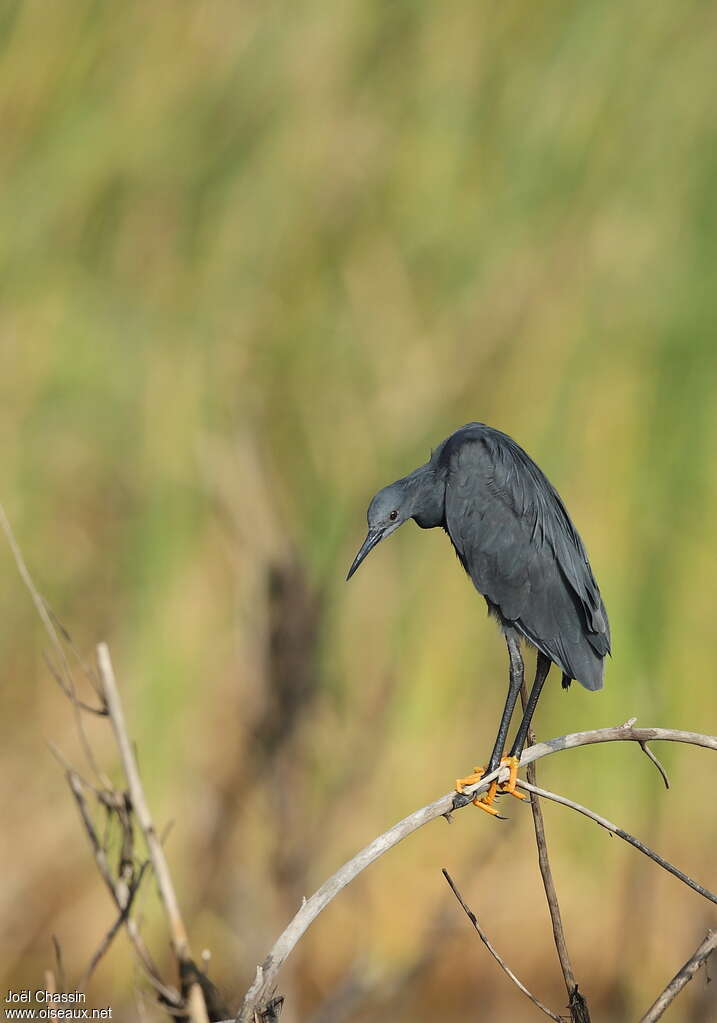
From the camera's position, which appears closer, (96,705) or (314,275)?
(96,705)

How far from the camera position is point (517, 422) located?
3715 millimetres

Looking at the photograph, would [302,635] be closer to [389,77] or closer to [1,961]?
[1,961]

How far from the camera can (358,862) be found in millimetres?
1662

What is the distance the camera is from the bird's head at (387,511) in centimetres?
237

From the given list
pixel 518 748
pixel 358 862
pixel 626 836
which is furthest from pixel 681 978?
pixel 518 748

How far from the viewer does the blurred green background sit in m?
3.46

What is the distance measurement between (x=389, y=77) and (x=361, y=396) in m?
1.18

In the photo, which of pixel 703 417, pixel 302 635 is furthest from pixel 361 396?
pixel 703 417

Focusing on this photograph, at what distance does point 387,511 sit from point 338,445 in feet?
4.61

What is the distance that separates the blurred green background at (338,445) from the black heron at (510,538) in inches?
44.7

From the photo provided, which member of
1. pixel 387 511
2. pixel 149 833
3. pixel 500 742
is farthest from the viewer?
pixel 387 511

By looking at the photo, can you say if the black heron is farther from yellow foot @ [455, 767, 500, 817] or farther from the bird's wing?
yellow foot @ [455, 767, 500, 817]

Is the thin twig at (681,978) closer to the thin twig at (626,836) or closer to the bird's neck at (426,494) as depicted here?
the thin twig at (626,836)

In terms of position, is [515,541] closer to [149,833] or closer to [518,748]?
[518,748]
